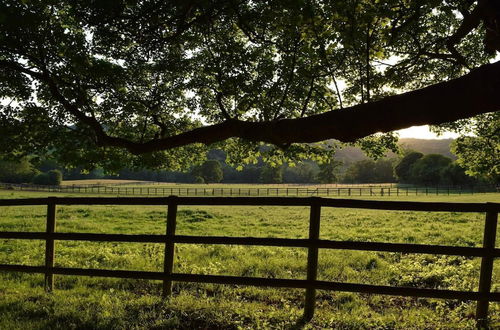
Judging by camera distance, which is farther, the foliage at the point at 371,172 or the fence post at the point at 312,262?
the foliage at the point at 371,172

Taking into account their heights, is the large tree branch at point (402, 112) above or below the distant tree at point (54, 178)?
above

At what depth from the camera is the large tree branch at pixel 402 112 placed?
392 cm

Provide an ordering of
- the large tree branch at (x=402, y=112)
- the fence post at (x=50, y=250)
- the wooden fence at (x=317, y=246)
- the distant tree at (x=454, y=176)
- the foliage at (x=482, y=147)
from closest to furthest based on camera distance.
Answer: the large tree branch at (x=402, y=112) < the wooden fence at (x=317, y=246) < the fence post at (x=50, y=250) < the foliage at (x=482, y=147) < the distant tree at (x=454, y=176)

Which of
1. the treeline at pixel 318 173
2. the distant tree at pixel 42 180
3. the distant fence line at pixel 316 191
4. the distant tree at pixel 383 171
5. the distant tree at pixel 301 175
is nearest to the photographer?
the distant fence line at pixel 316 191

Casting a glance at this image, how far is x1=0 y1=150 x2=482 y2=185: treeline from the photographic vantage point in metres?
82.2

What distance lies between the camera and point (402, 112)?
4402mm

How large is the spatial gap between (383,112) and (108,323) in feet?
16.4

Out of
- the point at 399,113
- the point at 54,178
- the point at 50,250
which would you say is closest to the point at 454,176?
the point at 399,113

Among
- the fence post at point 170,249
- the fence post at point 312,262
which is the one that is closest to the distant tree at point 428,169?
the fence post at point 312,262

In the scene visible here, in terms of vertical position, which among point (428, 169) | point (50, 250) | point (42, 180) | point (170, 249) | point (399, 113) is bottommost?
point (42, 180)

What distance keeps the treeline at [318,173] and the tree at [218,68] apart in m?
52.9

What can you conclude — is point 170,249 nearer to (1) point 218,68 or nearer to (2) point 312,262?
(2) point 312,262

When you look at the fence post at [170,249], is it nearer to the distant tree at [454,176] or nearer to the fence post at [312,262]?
the fence post at [312,262]

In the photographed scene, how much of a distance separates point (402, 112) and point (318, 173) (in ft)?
376
